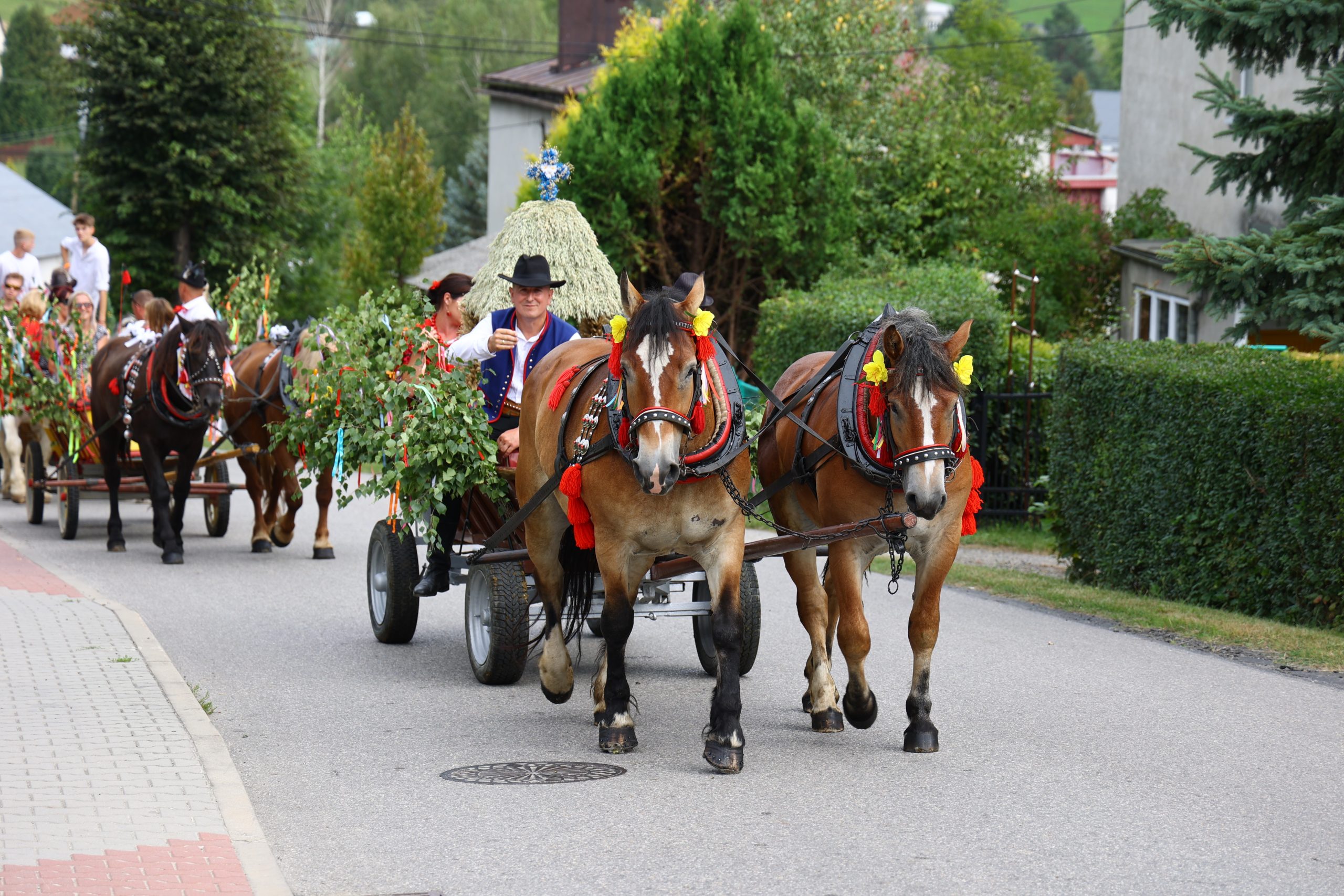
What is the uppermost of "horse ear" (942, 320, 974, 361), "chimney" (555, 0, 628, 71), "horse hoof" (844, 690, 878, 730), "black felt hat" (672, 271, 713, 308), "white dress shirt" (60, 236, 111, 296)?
"chimney" (555, 0, 628, 71)

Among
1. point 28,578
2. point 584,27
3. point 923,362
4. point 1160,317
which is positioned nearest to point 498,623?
point 923,362

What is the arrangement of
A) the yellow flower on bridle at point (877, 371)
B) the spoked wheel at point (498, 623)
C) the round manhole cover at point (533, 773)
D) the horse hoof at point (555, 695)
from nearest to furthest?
the round manhole cover at point (533, 773) < the yellow flower on bridle at point (877, 371) < the horse hoof at point (555, 695) < the spoked wheel at point (498, 623)

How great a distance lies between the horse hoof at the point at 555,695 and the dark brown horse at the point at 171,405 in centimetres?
580

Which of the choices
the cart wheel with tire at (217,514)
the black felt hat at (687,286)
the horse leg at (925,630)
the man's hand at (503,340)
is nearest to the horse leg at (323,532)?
the cart wheel with tire at (217,514)

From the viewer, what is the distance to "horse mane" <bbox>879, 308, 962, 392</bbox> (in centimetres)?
611

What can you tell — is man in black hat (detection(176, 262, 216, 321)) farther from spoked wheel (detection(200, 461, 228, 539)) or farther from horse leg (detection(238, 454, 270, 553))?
spoked wheel (detection(200, 461, 228, 539))

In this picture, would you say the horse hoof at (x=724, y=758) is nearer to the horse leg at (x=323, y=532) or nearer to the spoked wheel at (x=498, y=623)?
the spoked wheel at (x=498, y=623)

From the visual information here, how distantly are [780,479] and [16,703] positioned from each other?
3753mm

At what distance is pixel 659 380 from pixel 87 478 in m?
10.6

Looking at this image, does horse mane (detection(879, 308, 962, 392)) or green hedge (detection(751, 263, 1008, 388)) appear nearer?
horse mane (detection(879, 308, 962, 392))

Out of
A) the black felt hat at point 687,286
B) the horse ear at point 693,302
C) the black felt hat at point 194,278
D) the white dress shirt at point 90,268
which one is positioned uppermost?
the white dress shirt at point 90,268

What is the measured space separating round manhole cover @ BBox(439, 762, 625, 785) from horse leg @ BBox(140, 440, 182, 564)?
23.7ft

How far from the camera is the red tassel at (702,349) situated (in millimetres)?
6203

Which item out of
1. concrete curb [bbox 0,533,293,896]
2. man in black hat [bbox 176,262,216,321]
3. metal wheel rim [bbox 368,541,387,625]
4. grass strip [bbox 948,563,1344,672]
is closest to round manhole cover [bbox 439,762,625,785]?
concrete curb [bbox 0,533,293,896]
